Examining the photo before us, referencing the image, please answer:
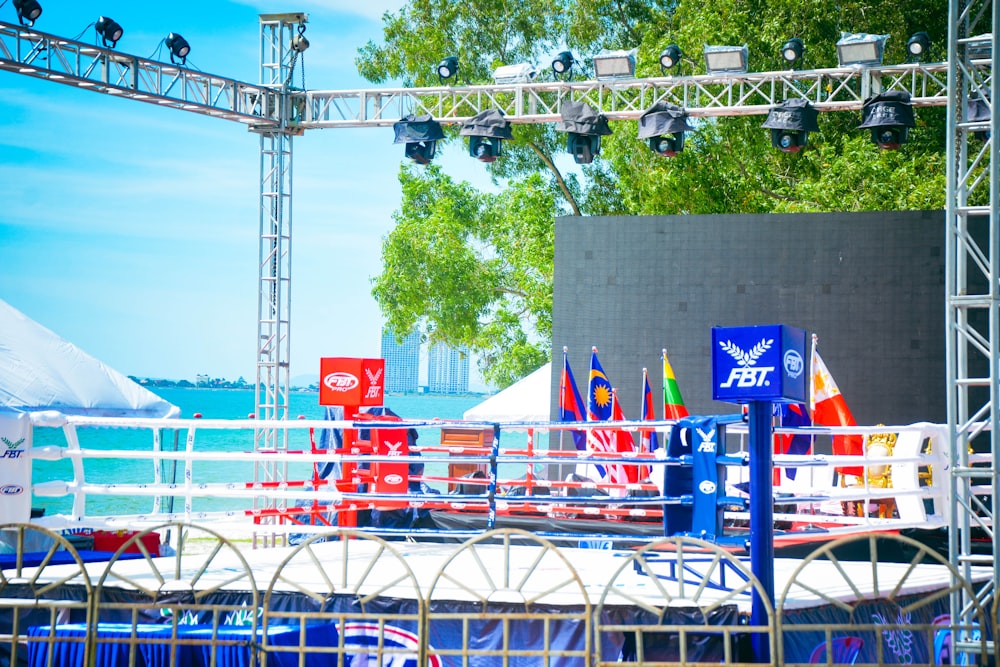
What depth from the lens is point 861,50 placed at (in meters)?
10.9

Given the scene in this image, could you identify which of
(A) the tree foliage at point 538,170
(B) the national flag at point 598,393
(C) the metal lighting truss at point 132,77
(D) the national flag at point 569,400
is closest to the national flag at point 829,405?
(B) the national flag at point 598,393

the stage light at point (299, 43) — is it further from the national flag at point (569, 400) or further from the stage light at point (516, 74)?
the national flag at point (569, 400)

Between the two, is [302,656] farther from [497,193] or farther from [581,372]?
[497,193]

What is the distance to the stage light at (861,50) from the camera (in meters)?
10.8

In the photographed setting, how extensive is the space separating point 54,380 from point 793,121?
8.08m

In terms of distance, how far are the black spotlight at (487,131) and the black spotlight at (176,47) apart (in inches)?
118

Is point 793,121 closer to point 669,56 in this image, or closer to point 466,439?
point 669,56

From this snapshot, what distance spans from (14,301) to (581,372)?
67.7 metres

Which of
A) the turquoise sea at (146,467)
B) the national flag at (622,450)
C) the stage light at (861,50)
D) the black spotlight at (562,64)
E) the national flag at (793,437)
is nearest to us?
the national flag at (793,437)

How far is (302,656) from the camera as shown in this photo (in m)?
4.28

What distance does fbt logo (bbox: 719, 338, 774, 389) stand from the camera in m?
4.62

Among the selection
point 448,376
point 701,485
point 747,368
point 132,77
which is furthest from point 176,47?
point 448,376

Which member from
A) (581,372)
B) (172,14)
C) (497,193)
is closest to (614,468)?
(581,372)

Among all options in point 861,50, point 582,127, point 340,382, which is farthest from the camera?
point 582,127
